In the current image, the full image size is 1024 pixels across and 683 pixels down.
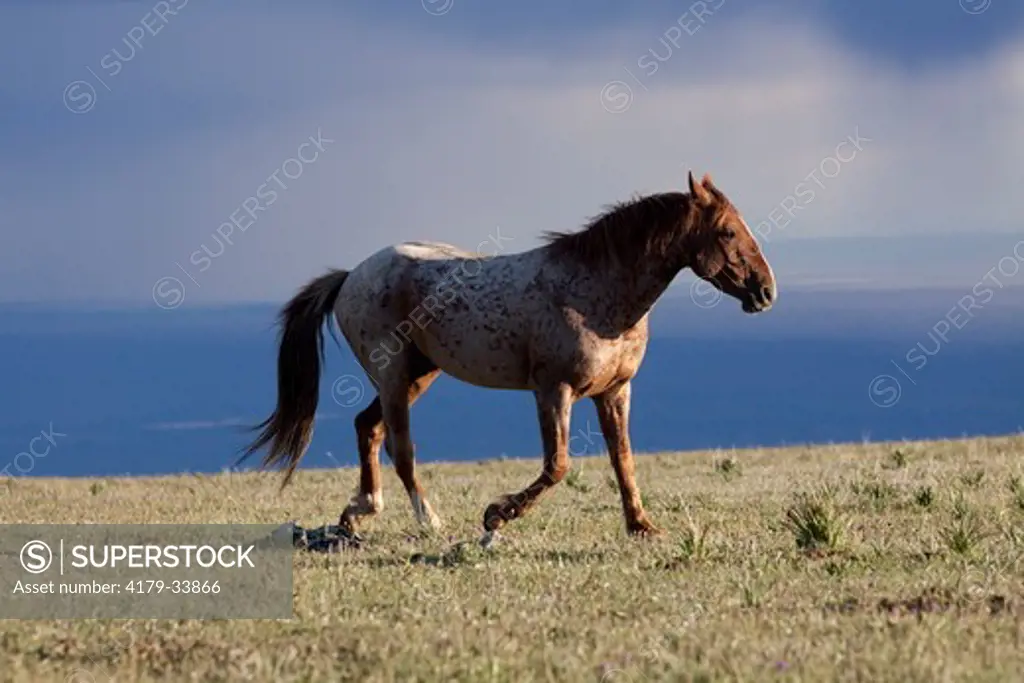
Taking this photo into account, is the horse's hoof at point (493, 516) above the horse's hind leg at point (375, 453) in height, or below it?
below

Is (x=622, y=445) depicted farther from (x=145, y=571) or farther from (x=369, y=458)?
(x=145, y=571)

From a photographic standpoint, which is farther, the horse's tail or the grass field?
the horse's tail

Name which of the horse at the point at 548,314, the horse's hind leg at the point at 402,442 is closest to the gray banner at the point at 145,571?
the horse's hind leg at the point at 402,442

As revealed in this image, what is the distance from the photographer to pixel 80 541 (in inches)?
483

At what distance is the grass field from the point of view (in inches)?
236

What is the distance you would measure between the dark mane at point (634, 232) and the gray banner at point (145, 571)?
135 inches

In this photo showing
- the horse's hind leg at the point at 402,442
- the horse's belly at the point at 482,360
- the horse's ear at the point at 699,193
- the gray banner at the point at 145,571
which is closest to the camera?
the gray banner at the point at 145,571

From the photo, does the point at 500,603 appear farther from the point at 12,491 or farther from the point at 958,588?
the point at 12,491

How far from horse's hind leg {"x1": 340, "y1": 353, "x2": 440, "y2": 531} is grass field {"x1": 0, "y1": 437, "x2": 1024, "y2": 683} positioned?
0.88 feet

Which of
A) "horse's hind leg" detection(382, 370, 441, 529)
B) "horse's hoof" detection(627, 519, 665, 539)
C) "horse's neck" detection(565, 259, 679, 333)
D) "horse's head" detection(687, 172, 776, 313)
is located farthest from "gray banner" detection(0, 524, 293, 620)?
"horse's head" detection(687, 172, 776, 313)

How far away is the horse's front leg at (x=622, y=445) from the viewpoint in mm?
11320

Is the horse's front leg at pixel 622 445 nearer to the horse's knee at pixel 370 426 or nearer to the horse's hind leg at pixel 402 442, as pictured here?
the horse's hind leg at pixel 402 442

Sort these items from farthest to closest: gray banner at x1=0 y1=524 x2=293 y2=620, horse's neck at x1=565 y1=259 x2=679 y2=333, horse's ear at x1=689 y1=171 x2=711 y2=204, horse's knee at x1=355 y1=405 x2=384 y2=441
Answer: horse's knee at x1=355 y1=405 x2=384 y2=441, horse's neck at x1=565 y1=259 x2=679 y2=333, horse's ear at x1=689 y1=171 x2=711 y2=204, gray banner at x1=0 y1=524 x2=293 y2=620

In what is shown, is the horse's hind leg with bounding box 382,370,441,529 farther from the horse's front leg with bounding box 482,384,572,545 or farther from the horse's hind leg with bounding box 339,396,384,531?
the horse's front leg with bounding box 482,384,572,545
